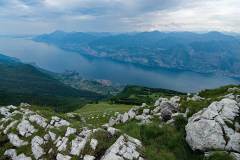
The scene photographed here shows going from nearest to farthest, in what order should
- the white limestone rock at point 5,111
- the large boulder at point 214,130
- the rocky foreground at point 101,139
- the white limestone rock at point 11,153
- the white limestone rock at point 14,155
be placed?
1. the rocky foreground at point 101,139
2. the large boulder at point 214,130
3. the white limestone rock at point 14,155
4. the white limestone rock at point 11,153
5. the white limestone rock at point 5,111

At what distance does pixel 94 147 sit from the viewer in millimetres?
23875

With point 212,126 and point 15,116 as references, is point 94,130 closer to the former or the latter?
point 212,126

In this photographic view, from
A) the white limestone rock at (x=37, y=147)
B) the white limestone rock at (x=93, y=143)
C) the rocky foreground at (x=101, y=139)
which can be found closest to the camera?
the rocky foreground at (x=101, y=139)

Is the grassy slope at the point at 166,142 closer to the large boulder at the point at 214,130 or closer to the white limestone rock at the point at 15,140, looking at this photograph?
the large boulder at the point at 214,130

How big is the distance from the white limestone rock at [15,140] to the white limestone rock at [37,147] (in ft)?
3.85

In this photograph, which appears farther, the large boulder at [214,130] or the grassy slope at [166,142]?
the large boulder at [214,130]

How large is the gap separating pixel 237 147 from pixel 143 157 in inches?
316

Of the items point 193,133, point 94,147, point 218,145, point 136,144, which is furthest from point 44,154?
point 218,145

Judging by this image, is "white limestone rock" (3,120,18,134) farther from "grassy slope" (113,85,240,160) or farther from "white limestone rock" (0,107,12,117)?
"white limestone rock" (0,107,12,117)

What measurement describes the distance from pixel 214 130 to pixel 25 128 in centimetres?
1862

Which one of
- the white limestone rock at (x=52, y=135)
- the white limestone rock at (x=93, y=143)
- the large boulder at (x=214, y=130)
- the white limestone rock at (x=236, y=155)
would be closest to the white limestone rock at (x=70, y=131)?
the white limestone rock at (x=52, y=135)

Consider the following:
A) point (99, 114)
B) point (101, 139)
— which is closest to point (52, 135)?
point (101, 139)

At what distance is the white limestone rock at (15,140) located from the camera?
28359 mm

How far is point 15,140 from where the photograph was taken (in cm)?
2908
